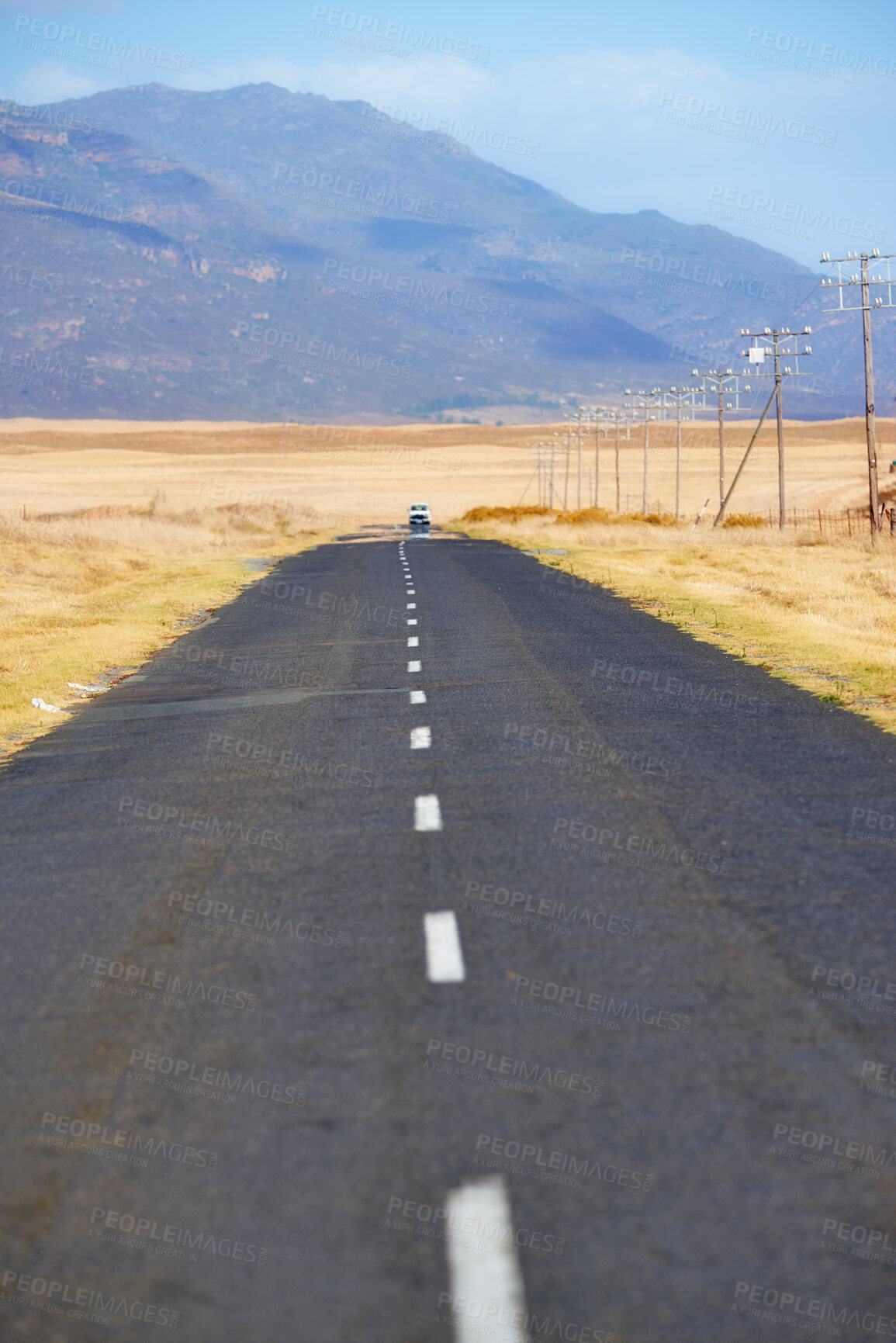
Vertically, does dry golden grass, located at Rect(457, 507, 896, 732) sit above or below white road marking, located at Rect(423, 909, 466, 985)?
above

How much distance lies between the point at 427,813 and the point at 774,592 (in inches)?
867

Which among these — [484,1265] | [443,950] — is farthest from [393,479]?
[484,1265]

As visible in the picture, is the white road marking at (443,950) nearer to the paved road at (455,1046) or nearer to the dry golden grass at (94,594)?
the paved road at (455,1046)

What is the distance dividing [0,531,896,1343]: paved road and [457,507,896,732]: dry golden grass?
5.97 metres

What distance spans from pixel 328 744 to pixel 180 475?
486 feet

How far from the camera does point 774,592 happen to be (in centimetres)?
3088

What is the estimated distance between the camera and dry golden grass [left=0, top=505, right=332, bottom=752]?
1969 cm

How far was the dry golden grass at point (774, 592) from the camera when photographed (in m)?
18.4

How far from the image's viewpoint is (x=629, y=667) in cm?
1895

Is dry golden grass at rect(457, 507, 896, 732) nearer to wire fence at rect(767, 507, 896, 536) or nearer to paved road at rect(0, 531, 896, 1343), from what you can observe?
wire fence at rect(767, 507, 896, 536)

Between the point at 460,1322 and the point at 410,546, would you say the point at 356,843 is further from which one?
the point at 410,546

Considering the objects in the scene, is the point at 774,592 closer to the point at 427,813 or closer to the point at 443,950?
the point at 427,813

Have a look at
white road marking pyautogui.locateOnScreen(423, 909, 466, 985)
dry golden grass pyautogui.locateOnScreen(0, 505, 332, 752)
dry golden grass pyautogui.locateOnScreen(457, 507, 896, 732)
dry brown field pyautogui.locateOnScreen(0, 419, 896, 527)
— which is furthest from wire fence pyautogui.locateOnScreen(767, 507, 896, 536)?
white road marking pyautogui.locateOnScreen(423, 909, 466, 985)

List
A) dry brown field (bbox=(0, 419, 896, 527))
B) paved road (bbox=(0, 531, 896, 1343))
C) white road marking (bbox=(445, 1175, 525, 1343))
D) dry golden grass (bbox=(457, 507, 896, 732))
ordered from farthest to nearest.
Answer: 1. dry brown field (bbox=(0, 419, 896, 527))
2. dry golden grass (bbox=(457, 507, 896, 732))
3. paved road (bbox=(0, 531, 896, 1343))
4. white road marking (bbox=(445, 1175, 525, 1343))
